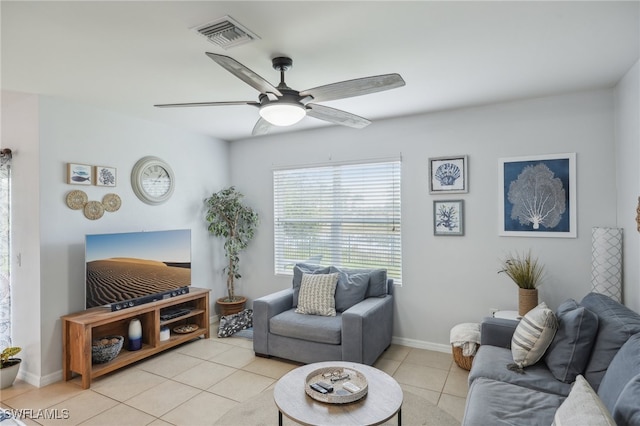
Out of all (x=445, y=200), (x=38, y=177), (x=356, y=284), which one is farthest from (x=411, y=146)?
(x=38, y=177)

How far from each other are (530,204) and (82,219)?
13.9ft

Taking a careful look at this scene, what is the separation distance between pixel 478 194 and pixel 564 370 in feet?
6.10

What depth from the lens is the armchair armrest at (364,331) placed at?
3.09 m

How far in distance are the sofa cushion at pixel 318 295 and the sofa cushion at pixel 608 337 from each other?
6.91 ft

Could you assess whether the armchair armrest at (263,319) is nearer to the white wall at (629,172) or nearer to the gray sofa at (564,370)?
the gray sofa at (564,370)

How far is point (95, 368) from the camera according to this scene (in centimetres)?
314

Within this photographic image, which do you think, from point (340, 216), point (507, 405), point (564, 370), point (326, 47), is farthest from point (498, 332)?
point (326, 47)

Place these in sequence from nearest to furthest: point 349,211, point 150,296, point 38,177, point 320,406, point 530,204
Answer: point 320,406
point 38,177
point 530,204
point 150,296
point 349,211

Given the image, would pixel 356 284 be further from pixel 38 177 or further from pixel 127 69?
pixel 38 177

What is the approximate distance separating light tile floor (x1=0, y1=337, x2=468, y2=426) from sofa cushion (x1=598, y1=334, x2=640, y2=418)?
1109 millimetres

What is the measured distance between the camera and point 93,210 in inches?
136

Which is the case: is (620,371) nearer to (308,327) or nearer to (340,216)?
(308,327)

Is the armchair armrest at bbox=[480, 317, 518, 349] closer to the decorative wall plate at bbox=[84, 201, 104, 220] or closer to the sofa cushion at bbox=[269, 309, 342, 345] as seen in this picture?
the sofa cushion at bbox=[269, 309, 342, 345]

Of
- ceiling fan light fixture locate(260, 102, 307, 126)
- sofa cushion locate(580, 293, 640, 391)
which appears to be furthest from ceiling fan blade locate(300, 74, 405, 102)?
sofa cushion locate(580, 293, 640, 391)
